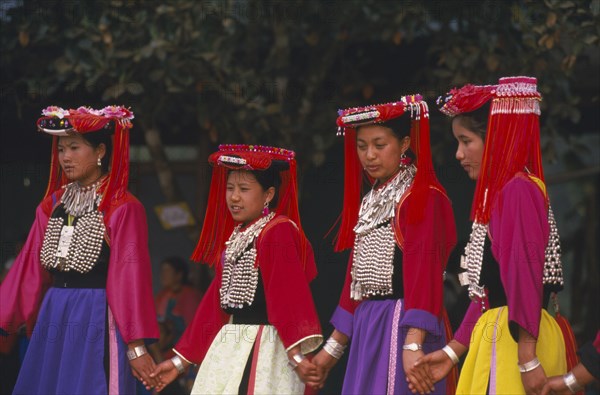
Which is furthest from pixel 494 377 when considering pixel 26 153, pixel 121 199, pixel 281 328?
pixel 26 153

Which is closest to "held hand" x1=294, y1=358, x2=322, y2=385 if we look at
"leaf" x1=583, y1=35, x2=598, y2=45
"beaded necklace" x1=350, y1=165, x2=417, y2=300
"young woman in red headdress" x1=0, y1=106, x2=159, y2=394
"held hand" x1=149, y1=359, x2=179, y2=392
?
"beaded necklace" x1=350, y1=165, x2=417, y2=300

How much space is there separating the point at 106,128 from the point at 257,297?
4.05 ft

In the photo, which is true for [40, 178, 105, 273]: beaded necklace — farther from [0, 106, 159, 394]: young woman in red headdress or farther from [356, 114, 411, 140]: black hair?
[356, 114, 411, 140]: black hair

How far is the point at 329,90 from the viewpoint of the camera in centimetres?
844

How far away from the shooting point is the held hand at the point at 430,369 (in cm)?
500

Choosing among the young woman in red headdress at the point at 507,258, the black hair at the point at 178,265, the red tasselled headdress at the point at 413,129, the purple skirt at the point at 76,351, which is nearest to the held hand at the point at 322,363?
the red tasselled headdress at the point at 413,129

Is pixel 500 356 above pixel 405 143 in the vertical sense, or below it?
below

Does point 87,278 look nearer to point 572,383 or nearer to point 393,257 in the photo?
point 393,257

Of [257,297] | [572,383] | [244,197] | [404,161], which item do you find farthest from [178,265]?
[572,383]

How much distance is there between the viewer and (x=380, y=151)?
→ 18.0ft

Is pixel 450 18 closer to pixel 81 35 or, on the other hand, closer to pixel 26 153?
pixel 81 35

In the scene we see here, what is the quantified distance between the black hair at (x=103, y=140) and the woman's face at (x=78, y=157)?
2cm

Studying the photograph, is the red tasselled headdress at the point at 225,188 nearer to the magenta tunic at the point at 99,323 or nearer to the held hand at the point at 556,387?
the magenta tunic at the point at 99,323

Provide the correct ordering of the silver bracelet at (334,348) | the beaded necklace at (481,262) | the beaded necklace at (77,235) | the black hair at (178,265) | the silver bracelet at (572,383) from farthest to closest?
the black hair at (178,265) → the beaded necklace at (77,235) → the silver bracelet at (334,348) → the beaded necklace at (481,262) → the silver bracelet at (572,383)
